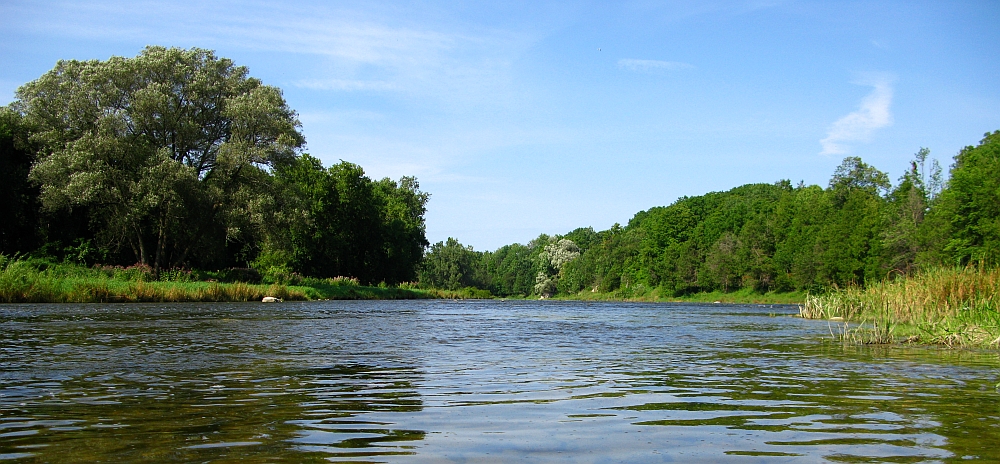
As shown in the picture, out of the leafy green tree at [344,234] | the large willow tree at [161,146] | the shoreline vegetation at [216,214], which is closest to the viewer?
the shoreline vegetation at [216,214]

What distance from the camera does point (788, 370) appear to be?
11.1 metres

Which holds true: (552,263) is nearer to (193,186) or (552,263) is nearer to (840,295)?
(193,186)

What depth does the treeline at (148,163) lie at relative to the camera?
136ft

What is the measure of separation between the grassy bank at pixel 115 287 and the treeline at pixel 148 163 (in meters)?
2.99

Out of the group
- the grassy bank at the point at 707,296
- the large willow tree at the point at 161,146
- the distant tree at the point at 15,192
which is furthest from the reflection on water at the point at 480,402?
the grassy bank at the point at 707,296

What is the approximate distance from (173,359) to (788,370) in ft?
31.4

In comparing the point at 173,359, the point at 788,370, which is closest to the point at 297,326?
the point at 173,359

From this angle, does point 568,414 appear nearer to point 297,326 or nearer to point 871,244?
point 297,326

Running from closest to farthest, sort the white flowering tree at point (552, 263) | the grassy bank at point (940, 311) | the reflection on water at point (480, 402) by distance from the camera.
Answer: the reflection on water at point (480, 402), the grassy bank at point (940, 311), the white flowering tree at point (552, 263)

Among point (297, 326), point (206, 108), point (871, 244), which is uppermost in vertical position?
point (206, 108)

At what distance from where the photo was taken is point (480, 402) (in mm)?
7691

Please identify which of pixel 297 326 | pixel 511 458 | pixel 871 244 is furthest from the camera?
pixel 871 244

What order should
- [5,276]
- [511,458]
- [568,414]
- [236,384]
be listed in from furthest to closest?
[5,276] → [236,384] → [568,414] → [511,458]

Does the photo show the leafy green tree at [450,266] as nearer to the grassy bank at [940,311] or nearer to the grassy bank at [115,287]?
the grassy bank at [115,287]
